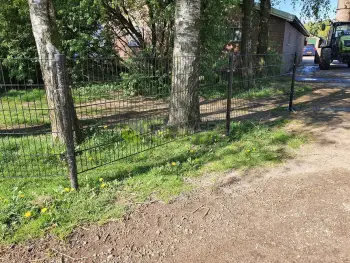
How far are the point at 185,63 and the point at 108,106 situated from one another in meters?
1.42

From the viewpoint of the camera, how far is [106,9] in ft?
32.0

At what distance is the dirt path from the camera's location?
2551mm

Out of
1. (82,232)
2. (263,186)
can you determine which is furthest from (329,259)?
(82,232)

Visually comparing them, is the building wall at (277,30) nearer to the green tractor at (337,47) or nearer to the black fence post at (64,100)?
the green tractor at (337,47)

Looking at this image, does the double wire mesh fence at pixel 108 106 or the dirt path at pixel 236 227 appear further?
the double wire mesh fence at pixel 108 106

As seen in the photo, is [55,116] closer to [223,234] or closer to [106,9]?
[223,234]

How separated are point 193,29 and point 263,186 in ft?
8.95

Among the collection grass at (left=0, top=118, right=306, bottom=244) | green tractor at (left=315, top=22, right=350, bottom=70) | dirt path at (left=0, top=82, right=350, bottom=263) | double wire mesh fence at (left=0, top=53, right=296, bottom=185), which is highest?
green tractor at (left=315, top=22, right=350, bottom=70)

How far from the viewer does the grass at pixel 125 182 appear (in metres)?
2.97

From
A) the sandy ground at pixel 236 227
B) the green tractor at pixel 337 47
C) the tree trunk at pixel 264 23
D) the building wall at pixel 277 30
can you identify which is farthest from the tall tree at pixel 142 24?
the green tractor at pixel 337 47

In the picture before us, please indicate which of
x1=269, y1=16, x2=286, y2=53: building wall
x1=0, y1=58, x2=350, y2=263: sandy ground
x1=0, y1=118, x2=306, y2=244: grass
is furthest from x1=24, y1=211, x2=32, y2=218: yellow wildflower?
x1=269, y1=16, x2=286, y2=53: building wall

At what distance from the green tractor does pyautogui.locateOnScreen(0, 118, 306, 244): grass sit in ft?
49.0

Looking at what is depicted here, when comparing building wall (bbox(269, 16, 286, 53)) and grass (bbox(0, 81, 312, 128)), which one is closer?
grass (bbox(0, 81, 312, 128))

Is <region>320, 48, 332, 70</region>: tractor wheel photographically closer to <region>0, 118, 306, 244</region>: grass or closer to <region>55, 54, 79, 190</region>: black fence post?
<region>0, 118, 306, 244</region>: grass
